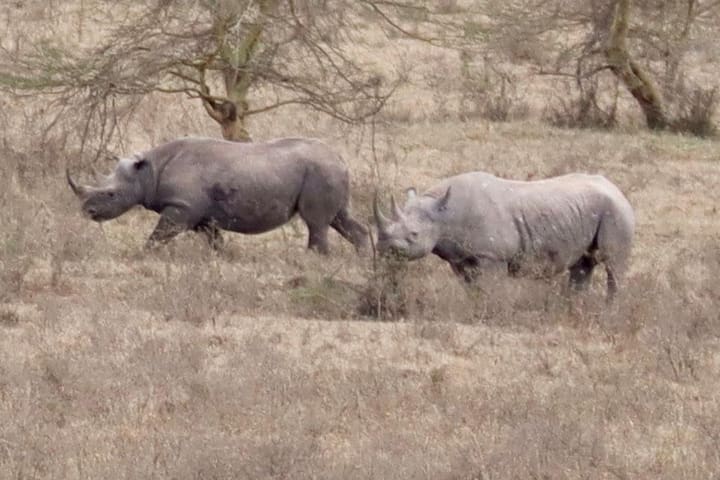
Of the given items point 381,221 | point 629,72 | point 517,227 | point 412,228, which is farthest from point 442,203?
point 629,72

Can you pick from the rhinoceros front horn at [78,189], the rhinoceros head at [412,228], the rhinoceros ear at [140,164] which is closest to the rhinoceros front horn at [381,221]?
the rhinoceros head at [412,228]

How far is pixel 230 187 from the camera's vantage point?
1438 centimetres

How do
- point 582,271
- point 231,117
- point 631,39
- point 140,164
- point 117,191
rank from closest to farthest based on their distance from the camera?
point 582,271 < point 140,164 < point 117,191 < point 231,117 < point 631,39

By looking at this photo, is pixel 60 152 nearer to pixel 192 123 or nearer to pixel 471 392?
pixel 192 123

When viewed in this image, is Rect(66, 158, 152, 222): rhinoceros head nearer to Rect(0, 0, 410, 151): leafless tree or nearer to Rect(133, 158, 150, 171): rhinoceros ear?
Rect(133, 158, 150, 171): rhinoceros ear

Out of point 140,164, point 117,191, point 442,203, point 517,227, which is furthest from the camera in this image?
point 117,191

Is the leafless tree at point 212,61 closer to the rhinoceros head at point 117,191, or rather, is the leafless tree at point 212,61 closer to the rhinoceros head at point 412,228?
the rhinoceros head at point 117,191

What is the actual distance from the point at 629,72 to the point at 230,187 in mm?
10354

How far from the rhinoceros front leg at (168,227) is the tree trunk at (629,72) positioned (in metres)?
10.4

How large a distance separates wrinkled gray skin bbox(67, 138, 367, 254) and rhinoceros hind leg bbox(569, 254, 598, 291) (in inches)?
83.0

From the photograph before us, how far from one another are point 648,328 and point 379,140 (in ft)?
30.8

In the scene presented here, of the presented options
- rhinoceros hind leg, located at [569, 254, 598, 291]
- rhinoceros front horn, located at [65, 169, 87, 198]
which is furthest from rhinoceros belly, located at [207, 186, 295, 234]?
rhinoceros hind leg, located at [569, 254, 598, 291]

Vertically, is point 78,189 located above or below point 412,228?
below

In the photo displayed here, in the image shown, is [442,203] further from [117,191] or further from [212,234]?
[117,191]
